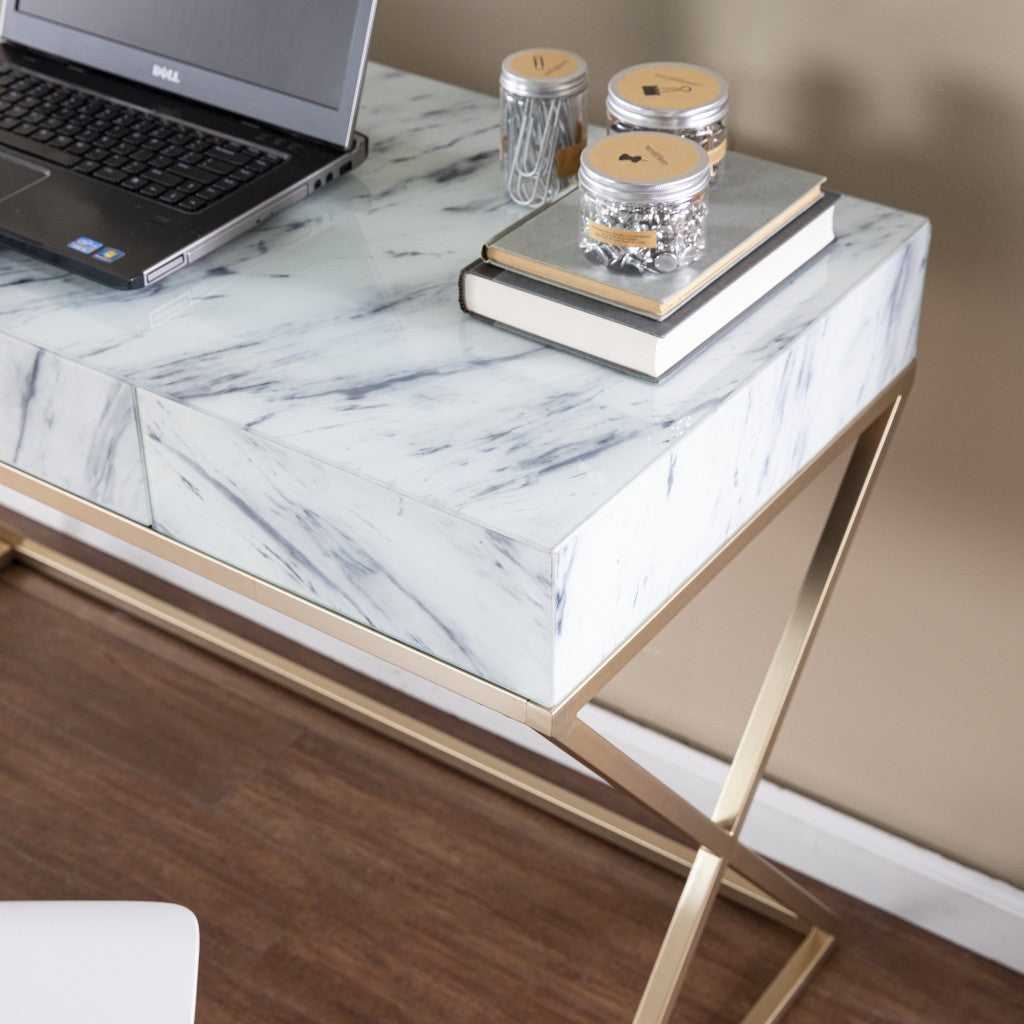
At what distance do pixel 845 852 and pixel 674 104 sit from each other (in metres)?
0.82

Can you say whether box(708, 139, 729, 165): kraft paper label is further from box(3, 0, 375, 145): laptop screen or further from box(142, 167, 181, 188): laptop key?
box(142, 167, 181, 188): laptop key

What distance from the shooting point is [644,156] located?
0.89 meters

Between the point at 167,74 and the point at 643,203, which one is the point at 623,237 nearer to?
the point at 643,203

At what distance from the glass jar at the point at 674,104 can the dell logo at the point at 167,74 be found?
37 centimetres

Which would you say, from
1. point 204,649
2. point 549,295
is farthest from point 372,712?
point 549,295

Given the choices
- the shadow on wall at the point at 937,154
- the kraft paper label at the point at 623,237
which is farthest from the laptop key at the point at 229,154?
the shadow on wall at the point at 937,154

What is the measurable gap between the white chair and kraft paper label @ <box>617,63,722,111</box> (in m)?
0.59

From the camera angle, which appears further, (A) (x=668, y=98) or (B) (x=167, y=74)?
(B) (x=167, y=74)

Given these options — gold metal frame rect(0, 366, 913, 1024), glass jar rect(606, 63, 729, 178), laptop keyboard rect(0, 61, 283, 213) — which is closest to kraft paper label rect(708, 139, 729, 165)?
glass jar rect(606, 63, 729, 178)

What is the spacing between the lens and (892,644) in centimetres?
133

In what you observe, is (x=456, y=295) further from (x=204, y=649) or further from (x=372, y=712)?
(x=204, y=649)

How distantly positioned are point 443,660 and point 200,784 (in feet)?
2.69

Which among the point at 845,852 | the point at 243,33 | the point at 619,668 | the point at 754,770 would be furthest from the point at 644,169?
the point at 845,852

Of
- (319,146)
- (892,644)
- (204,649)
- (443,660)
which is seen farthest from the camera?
(204,649)
